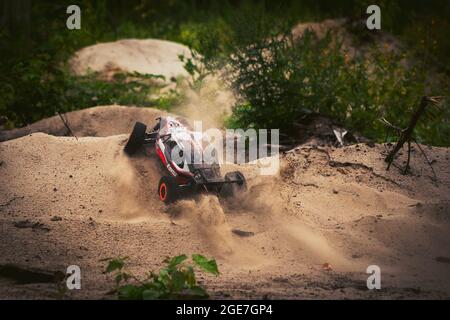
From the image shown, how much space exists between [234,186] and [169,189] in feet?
2.07

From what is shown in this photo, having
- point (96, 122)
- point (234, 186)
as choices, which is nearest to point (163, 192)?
point (234, 186)

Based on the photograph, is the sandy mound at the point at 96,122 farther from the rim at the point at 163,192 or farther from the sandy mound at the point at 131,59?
the sandy mound at the point at 131,59

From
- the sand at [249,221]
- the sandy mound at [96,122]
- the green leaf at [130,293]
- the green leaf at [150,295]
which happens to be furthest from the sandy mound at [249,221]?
the sandy mound at [96,122]

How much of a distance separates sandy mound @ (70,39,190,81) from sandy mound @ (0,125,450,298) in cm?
476

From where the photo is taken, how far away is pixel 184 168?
567 centimetres

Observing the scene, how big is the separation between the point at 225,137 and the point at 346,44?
6681 mm

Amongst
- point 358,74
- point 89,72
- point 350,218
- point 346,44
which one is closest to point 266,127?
point 358,74

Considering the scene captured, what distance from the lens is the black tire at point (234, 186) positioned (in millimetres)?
5777

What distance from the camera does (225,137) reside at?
7.14 metres

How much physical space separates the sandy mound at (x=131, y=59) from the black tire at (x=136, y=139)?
463cm

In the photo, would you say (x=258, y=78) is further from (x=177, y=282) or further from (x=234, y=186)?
(x=177, y=282)

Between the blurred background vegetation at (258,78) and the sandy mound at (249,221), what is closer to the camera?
the sandy mound at (249,221)

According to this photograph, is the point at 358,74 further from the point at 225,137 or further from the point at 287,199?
the point at 287,199

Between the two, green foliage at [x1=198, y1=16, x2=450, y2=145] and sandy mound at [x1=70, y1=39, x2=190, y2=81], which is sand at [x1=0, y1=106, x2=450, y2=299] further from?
sandy mound at [x1=70, y1=39, x2=190, y2=81]
